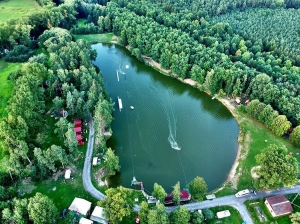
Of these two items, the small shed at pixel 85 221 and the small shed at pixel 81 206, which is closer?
the small shed at pixel 85 221

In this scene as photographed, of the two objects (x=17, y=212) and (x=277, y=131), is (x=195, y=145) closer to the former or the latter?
(x=277, y=131)

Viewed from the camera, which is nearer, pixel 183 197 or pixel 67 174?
pixel 183 197

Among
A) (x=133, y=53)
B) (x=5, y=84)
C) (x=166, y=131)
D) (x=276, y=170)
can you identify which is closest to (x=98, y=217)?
(x=166, y=131)

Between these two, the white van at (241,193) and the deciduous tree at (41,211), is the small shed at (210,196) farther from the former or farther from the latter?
the deciduous tree at (41,211)

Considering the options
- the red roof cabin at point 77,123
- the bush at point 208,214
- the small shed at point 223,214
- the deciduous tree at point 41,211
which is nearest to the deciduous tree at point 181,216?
the bush at point 208,214

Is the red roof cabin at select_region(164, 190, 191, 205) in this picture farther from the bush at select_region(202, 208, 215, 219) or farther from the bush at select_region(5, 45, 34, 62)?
the bush at select_region(5, 45, 34, 62)

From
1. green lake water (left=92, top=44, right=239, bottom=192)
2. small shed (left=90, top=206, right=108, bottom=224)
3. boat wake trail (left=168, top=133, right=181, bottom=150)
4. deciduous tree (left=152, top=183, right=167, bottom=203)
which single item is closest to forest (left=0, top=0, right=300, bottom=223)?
green lake water (left=92, top=44, right=239, bottom=192)

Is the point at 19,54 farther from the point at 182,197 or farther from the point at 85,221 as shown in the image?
the point at 182,197
